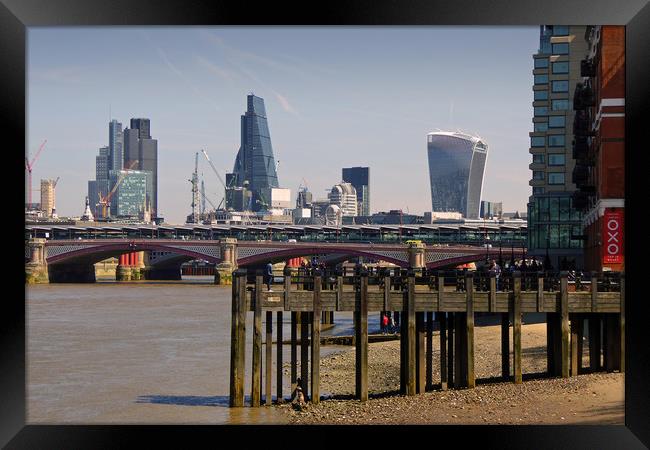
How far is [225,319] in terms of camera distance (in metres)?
72.7

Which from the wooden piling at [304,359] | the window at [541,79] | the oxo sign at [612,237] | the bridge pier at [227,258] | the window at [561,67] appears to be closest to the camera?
the wooden piling at [304,359]

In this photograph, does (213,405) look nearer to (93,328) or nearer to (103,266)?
(93,328)

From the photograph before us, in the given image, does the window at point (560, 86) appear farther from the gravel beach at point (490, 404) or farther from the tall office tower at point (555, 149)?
the gravel beach at point (490, 404)

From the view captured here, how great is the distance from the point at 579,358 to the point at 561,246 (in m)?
43.7

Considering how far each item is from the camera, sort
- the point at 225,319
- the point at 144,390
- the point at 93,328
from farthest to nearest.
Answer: the point at 225,319
the point at 93,328
the point at 144,390

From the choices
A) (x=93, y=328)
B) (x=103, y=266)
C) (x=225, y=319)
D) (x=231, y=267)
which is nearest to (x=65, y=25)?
(x=93, y=328)

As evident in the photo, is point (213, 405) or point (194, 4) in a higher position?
point (194, 4)

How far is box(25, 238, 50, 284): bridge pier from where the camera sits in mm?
127381

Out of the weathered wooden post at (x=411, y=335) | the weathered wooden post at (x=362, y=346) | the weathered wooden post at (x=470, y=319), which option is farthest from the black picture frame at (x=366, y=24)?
the weathered wooden post at (x=411, y=335)

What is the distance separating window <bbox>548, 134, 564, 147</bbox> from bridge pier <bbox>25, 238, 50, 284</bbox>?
70.1 m

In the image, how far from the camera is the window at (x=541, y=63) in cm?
8781

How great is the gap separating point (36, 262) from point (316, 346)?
10603 cm

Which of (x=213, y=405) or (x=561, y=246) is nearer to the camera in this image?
(x=213, y=405)

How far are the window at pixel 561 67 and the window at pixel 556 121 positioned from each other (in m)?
3.63
